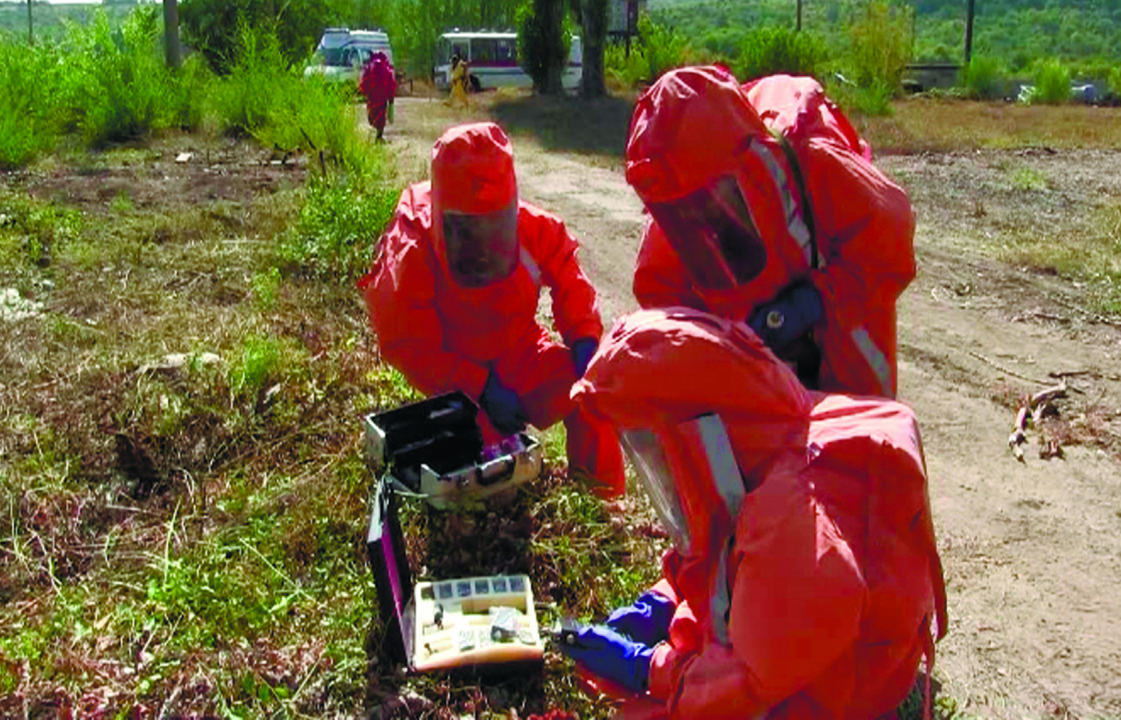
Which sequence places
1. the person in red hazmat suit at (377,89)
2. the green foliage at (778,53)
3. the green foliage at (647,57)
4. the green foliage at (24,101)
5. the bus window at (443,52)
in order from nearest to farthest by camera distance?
the green foliage at (24,101)
the person in red hazmat suit at (377,89)
the green foliage at (778,53)
the green foliage at (647,57)
the bus window at (443,52)

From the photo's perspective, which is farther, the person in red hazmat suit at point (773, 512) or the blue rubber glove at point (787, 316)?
the blue rubber glove at point (787, 316)

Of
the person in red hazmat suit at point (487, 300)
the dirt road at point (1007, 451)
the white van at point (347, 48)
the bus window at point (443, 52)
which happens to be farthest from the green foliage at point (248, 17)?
the person in red hazmat suit at point (487, 300)

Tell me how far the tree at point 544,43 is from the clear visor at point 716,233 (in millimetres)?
21609

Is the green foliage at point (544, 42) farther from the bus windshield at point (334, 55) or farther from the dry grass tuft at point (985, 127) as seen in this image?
the dry grass tuft at point (985, 127)

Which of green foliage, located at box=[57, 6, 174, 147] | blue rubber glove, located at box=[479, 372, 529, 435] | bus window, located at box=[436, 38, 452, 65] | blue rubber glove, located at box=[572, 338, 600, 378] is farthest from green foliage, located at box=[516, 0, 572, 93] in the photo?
blue rubber glove, located at box=[479, 372, 529, 435]

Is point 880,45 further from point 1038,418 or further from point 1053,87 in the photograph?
point 1038,418

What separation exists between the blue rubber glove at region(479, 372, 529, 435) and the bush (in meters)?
25.4

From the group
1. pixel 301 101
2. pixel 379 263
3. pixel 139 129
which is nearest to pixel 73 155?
pixel 139 129

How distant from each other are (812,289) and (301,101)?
29.6 ft

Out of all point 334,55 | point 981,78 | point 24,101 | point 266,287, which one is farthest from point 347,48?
point 266,287

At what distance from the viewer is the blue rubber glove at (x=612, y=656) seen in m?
2.32

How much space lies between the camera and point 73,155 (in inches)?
504

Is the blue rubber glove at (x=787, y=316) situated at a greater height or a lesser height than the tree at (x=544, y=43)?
lesser

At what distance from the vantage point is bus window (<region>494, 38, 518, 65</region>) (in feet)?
93.5
